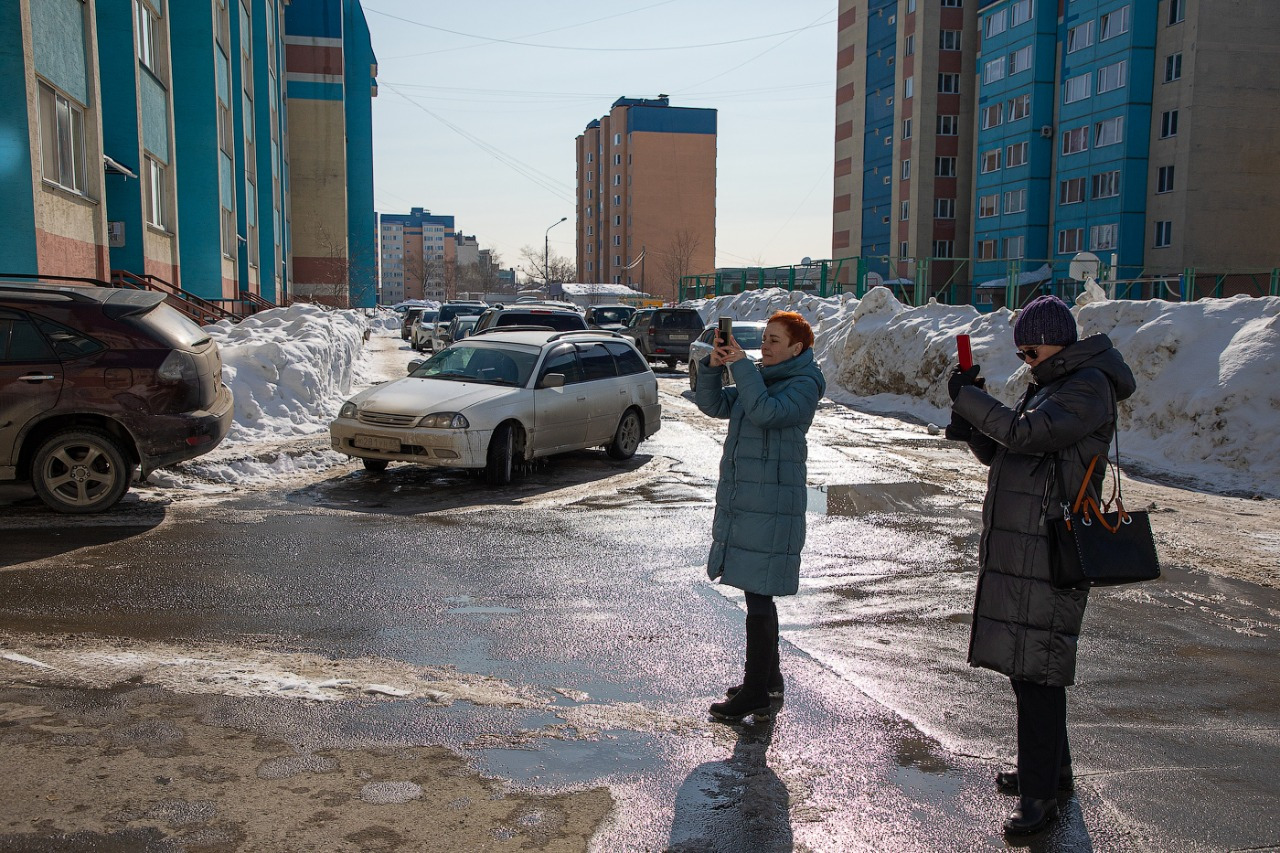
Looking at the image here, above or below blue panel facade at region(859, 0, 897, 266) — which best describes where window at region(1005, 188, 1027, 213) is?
below

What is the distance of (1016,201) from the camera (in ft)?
185

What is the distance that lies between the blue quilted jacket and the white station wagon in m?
5.95

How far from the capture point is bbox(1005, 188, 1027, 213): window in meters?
55.6

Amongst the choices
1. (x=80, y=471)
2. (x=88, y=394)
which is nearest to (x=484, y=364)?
(x=88, y=394)

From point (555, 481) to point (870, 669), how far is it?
6.15m

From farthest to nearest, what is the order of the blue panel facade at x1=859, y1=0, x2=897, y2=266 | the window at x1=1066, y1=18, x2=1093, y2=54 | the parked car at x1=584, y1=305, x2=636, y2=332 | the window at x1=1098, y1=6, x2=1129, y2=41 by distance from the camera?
the blue panel facade at x1=859, y1=0, x2=897, y2=266
the window at x1=1066, y1=18, x2=1093, y2=54
the window at x1=1098, y1=6, x2=1129, y2=41
the parked car at x1=584, y1=305, x2=636, y2=332

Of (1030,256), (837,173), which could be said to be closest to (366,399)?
(1030,256)

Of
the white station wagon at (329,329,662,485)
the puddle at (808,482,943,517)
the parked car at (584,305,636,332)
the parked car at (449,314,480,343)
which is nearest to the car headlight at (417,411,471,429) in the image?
the white station wagon at (329,329,662,485)

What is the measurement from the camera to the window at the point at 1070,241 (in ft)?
173

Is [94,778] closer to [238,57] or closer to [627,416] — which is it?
[627,416]

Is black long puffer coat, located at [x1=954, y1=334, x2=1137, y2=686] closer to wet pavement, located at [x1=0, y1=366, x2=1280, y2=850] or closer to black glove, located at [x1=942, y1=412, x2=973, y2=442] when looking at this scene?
black glove, located at [x1=942, y1=412, x2=973, y2=442]

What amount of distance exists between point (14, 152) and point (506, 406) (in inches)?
337

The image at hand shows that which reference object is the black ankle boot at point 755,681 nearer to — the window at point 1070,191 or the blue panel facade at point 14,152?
the blue panel facade at point 14,152

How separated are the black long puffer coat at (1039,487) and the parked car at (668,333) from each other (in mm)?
24394
